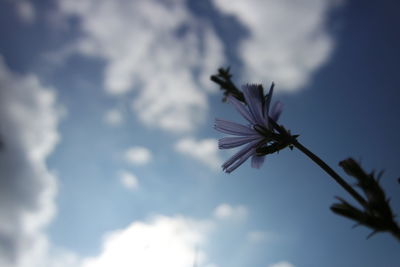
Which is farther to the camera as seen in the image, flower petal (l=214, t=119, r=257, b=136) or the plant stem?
flower petal (l=214, t=119, r=257, b=136)

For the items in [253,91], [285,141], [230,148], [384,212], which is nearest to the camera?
[384,212]

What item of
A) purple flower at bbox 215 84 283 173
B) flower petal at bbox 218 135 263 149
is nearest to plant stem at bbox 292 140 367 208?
purple flower at bbox 215 84 283 173

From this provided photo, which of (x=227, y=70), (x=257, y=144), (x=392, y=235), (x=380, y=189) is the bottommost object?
(x=392, y=235)

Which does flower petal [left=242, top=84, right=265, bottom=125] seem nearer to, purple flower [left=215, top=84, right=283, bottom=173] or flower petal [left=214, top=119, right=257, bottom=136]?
purple flower [left=215, top=84, right=283, bottom=173]

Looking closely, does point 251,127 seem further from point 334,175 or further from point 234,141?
point 334,175

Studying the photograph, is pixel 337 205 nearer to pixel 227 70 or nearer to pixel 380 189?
pixel 380 189

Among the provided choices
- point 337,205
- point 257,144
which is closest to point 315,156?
point 337,205
